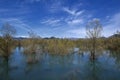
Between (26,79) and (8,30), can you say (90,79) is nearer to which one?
(26,79)

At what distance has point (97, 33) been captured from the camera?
3966 cm

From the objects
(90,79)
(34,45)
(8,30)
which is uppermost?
(8,30)

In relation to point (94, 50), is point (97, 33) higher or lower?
higher

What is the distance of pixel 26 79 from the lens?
20859mm

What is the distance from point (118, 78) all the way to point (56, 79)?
7.71 meters

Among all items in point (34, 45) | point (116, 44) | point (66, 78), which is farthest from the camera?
point (116, 44)

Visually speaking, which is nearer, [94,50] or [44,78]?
[44,78]

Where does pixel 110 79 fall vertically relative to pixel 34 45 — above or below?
below

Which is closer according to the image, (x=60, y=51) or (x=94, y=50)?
(x=94, y=50)

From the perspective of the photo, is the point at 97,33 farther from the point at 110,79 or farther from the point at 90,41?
the point at 110,79

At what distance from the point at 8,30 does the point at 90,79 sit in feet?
88.2

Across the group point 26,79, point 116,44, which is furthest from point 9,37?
point 116,44

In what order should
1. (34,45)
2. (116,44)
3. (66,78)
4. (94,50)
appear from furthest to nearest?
(116,44) < (34,45) < (94,50) < (66,78)

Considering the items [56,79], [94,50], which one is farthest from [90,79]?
[94,50]
